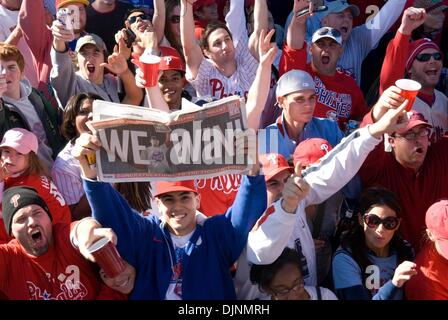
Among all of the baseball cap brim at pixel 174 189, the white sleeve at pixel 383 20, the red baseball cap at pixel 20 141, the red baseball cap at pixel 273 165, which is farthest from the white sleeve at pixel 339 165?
the white sleeve at pixel 383 20

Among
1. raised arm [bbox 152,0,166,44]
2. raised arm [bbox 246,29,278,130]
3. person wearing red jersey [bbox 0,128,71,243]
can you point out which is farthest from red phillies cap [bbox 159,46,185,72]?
person wearing red jersey [bbox 0,128,71,243]

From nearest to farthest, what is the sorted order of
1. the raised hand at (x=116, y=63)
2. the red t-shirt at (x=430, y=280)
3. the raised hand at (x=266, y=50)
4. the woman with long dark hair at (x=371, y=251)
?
the red t-shirt at (x=430, y=280) < the woman with long dark hair at (x=371, y=251) < the raised hand at (x=266, y=50) < the raised hand at (x=116, y=63)

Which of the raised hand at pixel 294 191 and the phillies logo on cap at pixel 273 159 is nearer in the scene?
the raised hand at pixel 294 191

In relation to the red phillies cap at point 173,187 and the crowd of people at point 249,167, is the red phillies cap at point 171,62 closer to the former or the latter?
the crowd of people at point 249,167

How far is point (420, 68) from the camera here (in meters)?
5.66

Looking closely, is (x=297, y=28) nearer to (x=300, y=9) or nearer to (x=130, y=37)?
(x=300, y=9)

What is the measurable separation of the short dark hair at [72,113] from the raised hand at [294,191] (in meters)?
1.53

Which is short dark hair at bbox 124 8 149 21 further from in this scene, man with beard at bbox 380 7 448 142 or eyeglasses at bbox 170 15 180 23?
man with beard at bbox 380 7 448 142

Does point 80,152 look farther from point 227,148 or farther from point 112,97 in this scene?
point 112,97

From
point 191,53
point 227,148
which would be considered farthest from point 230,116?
point 191,53

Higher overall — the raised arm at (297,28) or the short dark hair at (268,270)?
the raised arm at (297,28)

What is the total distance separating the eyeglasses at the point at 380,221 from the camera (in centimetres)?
427

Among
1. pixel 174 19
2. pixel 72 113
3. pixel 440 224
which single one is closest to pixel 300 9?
pixel 174 19
